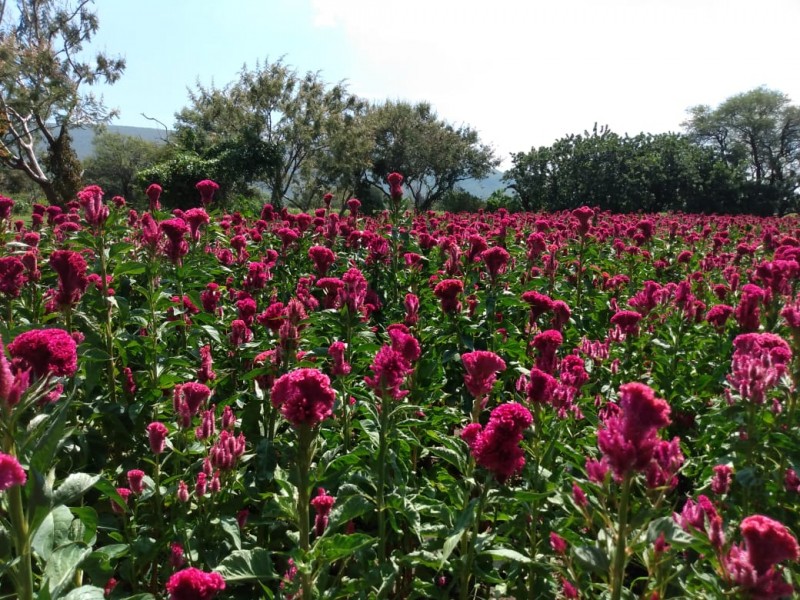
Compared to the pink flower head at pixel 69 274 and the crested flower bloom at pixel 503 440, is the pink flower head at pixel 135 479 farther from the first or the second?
the crested flower bloom at pixel 503 440

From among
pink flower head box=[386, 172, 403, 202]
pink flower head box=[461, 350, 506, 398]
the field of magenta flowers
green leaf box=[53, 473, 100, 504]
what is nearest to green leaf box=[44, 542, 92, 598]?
the field of magenta flowers

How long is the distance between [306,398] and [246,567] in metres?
→ 0.67

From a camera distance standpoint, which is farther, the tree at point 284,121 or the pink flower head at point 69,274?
the tree at point 284,121

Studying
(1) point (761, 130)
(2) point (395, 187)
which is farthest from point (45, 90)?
(1) point (761, 130)

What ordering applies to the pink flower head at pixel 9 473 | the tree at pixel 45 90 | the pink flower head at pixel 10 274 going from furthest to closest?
the tree at pixel 45 90, the pink flower head at pixel 10 274, the pink flower head at pixel 9 473

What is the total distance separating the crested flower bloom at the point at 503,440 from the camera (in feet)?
5.75

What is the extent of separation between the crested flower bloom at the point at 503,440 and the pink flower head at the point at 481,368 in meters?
0.34

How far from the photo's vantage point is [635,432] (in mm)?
1343

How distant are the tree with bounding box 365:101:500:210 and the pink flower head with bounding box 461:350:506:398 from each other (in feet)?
139

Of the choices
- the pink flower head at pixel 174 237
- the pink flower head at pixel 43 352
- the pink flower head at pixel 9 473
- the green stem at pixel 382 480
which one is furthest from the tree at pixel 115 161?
the pink flower head at pixel 9 473

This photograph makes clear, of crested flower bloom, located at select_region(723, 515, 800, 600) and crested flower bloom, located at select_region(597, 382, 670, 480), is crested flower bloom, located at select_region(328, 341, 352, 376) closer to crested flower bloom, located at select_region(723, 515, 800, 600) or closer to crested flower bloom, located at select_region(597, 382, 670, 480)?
A: crested flower bloom, located at select_region(597, 382, 670, 480)

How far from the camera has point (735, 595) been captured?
140 cm

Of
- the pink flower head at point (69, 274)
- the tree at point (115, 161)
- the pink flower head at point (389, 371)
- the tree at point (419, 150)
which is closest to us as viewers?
the pink flower head at point (389, 371)

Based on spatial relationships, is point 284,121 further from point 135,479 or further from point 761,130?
point 761,130
